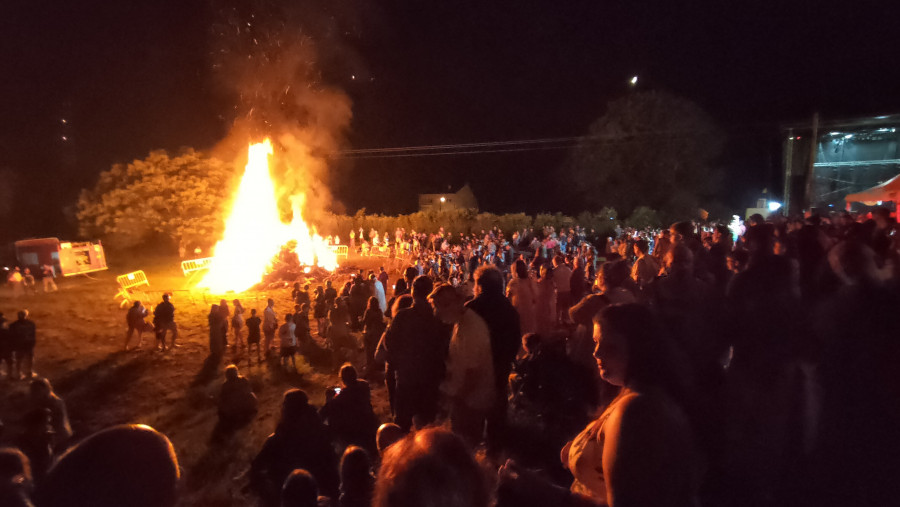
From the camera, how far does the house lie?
53688 millimetres

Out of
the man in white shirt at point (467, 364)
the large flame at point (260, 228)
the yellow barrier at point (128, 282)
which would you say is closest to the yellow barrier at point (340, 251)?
the large flame at point (260, 228)

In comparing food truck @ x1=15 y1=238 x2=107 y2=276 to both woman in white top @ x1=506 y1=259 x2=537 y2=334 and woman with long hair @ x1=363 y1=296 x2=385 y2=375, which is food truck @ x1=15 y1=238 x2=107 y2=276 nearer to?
woman with long hair @ x1=363 y1=296 x2=385 y2=375

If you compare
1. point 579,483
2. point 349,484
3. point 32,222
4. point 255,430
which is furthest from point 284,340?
point 32,222

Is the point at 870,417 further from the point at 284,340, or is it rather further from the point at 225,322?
the point at 225,322

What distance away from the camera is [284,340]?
925cm

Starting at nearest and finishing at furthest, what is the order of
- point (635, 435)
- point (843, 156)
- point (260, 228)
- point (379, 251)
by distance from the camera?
1. point (635, 435)
2. point (260, 228)
3. point (843, 156)
4. point (379, 251)

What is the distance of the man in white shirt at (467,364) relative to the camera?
162 inches

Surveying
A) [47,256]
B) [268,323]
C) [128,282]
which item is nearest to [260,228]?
[128,282]

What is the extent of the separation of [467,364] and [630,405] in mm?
2382

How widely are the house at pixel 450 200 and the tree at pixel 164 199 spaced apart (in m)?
24.4

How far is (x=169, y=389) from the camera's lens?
28.9ft

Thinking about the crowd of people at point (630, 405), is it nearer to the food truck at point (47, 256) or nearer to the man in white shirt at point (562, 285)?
the man in white shirt at point (562, 285)

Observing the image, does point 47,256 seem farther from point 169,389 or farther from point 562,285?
point 562,285

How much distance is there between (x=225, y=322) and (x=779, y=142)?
38875mm
